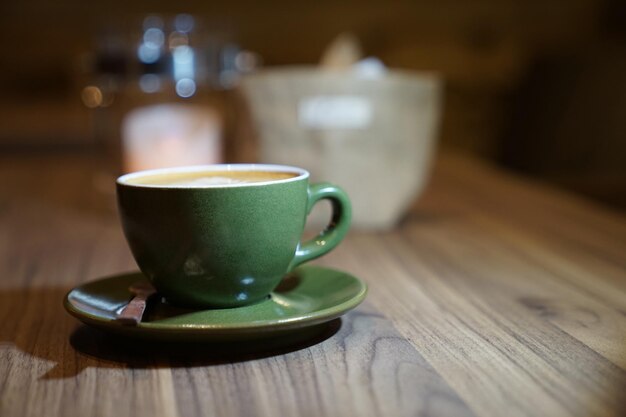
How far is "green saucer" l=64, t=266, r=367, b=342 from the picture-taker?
50 centimetres

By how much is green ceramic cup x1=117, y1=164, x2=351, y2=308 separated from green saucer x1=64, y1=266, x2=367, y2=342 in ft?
0.05

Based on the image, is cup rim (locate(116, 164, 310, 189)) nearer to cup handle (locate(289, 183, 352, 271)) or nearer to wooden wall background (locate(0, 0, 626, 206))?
cup handle (locate(289, 183, 352, 271))

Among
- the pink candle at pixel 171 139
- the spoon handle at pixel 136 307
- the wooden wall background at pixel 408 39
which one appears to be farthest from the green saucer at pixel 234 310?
the wooden wall background at pixel 408 39

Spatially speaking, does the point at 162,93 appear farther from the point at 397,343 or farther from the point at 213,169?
the point at 397,343

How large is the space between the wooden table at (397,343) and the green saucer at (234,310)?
0.02 meters

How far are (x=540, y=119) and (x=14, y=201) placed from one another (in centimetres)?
150

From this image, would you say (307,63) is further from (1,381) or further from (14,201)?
(1,381)

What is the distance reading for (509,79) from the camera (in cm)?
266

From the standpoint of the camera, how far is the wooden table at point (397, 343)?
1.47 ft

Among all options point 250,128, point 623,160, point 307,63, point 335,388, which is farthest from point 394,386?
point 307,63

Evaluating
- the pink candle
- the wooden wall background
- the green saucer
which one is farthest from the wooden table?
the wooden wall background

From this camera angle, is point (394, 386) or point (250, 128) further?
point (250, 128)

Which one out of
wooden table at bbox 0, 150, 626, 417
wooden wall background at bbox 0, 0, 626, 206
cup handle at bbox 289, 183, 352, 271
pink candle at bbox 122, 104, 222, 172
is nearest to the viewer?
wooden table at bbox 0, 150, 626, 417

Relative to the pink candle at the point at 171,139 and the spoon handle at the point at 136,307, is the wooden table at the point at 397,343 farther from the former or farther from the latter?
the pink candle at the point at 171,139
